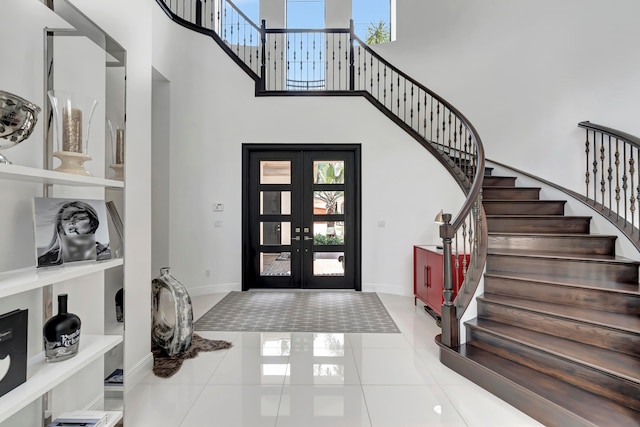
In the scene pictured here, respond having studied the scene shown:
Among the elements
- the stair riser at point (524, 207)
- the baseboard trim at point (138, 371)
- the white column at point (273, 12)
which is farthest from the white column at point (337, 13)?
the baseboard trim at point (138, 371)

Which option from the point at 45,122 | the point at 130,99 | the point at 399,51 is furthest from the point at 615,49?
the point at 45,122

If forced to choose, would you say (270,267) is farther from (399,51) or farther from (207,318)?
(399,51)

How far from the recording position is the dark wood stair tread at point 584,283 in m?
2.45

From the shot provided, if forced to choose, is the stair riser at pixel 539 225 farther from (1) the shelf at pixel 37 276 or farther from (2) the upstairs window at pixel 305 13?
(2) the upstairs window at pixel 305 13

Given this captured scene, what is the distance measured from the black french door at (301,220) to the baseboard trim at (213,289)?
253 millimetres

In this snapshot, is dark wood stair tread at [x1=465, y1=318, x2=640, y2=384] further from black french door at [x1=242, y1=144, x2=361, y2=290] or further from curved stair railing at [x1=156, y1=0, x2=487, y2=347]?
black french door at [x1=242, y1=144, x2=361, y2=290]

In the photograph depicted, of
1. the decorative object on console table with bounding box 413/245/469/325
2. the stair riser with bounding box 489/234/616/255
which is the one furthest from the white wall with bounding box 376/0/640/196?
the decorative object on console table with bounding box 413/245/469/325

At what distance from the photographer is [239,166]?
516 cm

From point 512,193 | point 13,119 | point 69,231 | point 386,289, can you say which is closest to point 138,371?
point 69,231

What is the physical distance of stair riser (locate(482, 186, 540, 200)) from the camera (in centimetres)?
440

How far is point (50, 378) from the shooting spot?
1.32 m

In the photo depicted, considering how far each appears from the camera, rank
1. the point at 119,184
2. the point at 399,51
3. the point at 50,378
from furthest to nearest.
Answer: the point at 399,51 < the point at 119,184 < the point at 50,378

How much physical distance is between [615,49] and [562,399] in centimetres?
413

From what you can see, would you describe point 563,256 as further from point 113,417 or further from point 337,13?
point 337,13
